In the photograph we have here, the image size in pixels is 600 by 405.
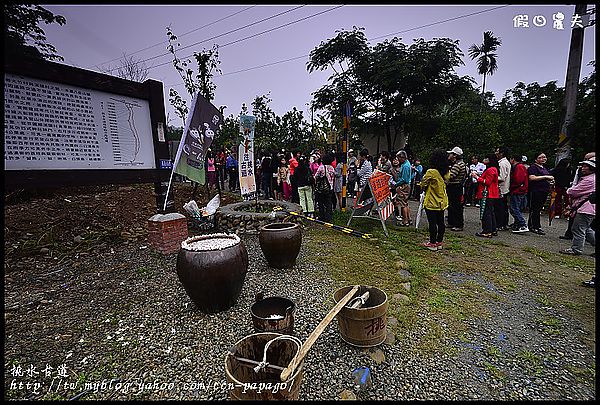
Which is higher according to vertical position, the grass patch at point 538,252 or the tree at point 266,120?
the tree at point 266,120

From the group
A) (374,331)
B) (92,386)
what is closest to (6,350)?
(92,386)

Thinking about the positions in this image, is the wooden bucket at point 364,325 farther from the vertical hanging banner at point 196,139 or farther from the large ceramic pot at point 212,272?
the vertical hanging banner at point 196,139

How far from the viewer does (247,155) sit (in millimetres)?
8133

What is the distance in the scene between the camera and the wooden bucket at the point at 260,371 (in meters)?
1.99

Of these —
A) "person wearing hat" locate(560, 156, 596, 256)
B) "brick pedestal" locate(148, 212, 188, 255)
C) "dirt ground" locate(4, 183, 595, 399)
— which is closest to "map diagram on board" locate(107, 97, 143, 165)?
"brick pedestal" locate(148, 212, 188, 255)

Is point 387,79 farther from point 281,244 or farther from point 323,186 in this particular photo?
point 281,244

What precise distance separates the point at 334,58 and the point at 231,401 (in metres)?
19.5

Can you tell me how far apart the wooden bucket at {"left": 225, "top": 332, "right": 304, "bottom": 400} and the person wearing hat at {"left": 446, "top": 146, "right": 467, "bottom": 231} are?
634cm

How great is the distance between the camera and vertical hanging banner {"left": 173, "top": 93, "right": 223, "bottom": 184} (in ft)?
19.4

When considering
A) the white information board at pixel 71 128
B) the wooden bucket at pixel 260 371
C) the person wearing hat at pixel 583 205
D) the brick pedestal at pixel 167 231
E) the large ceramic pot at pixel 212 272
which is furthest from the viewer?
the brick pedestal at pixel 167 231

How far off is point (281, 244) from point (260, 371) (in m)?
2.59

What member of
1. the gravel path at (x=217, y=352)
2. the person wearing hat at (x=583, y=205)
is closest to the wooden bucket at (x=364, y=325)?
the gravel path at (x=217, y=352)

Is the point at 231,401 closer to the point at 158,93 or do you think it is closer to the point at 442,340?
the point at 442,340

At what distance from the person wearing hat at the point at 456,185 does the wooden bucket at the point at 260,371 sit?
634 centimetres
